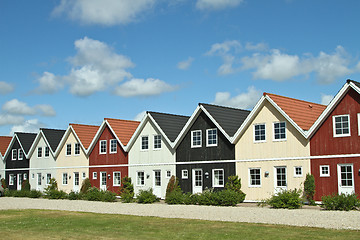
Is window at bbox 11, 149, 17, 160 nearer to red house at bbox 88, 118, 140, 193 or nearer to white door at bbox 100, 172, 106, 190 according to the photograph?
red house at bbox 88, 118, 140, 193

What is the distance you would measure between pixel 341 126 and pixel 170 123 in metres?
14.3

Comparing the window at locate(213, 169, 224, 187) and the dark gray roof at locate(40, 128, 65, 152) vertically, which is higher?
the dark gray roof at locate(40, 128, 65, 152)

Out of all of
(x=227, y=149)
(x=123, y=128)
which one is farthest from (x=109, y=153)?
(x=227, y=149)

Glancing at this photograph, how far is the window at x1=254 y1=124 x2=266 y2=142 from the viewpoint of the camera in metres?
28.4

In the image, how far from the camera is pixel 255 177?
2850cm

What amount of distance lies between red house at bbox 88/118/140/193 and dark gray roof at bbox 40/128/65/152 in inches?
254

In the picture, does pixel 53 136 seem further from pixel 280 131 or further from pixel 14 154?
pixel 280 131

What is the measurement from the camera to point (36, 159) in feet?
154

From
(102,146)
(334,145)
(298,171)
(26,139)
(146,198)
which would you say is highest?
(26,139)

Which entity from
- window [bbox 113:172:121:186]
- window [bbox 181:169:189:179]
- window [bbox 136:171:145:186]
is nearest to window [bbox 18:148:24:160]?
window [bbox 113:172:121:186]

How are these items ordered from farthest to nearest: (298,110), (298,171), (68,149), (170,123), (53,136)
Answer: (53,136), (68,149), (170,123), (298,110), (298,171)

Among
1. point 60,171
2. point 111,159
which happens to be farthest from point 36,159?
point 111,159

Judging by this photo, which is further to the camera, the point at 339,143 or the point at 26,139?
the point at 26,139

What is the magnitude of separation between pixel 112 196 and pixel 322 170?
14.2 meters
